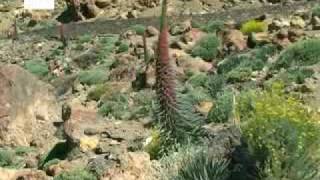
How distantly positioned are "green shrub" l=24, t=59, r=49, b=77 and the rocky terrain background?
6cm

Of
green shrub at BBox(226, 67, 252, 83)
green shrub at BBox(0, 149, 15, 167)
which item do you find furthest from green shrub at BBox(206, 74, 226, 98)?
green shrub at BBox(0, 149, 15, 167)

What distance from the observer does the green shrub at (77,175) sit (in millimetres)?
15094

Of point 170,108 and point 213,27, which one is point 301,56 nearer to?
point 170,108

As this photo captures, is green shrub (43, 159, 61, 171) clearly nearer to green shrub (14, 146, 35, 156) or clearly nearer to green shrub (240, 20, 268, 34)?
green shrub (14, 146, 35, 156)

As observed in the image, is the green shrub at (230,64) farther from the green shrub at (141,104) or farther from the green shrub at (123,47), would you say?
the green shrub at (123,47)

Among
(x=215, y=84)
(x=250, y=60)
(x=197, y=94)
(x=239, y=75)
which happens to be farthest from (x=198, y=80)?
(x=197, y=94)

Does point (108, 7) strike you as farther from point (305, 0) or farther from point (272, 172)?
point (272, 172)

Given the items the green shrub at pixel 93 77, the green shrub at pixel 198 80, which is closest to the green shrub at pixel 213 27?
the green shrub at pixel 93 77

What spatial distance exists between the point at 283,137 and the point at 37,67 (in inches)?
981

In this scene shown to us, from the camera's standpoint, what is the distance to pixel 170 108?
1484cm

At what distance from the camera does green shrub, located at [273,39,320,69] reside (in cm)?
2131

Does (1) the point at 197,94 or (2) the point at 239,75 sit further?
(2) the point at 239,75

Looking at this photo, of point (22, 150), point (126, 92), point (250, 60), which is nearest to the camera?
point (22, 150)

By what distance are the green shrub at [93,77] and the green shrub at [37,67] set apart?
4.80 meters
